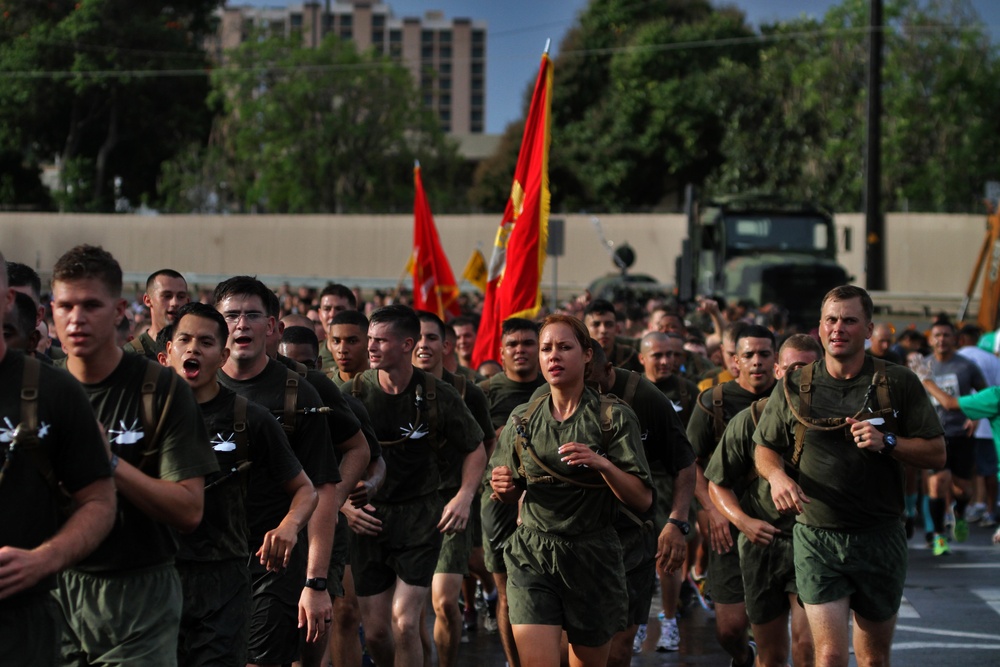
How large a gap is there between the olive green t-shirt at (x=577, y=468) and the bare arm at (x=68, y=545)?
2641 millimetres

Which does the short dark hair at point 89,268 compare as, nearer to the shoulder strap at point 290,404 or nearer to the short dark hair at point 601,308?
the shoulder strap at point 290,404

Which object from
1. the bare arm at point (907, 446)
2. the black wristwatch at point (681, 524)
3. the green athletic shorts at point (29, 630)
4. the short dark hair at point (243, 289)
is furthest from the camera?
the black wristwatch at point (681, 524)

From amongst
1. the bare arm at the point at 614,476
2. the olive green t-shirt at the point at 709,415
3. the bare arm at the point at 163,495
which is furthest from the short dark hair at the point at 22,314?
the olive green t-shirt at the point at 709,415

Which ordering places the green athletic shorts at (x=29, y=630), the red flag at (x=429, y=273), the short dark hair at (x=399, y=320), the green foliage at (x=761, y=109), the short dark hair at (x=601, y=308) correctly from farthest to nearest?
the green foliage at (x=761, y=109)
the red flag at (x=429, y=273)
the short dark hair at (x=601, y=308)
the short dark hair at (x=399, y=320)
the green athletic shorts at (x=29, y=630)

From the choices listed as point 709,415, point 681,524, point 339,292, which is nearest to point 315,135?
point 339,292

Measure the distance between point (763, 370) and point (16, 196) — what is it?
172 ft

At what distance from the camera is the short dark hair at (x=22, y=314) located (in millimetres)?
5152

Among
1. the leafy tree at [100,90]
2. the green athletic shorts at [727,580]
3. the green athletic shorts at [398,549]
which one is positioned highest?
the leafy tree at [100,90]

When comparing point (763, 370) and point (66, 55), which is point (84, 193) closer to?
point (66, 55)

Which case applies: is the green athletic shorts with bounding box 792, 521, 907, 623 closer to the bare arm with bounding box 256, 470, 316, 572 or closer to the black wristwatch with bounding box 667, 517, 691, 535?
the black wristwatch with bounding box 667, 517, 691, 535

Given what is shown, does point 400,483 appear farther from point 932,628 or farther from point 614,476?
point 932,628

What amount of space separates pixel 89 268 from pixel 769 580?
426 centimetres

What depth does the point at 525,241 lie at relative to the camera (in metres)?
12.0

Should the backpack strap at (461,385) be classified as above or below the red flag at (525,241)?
below
